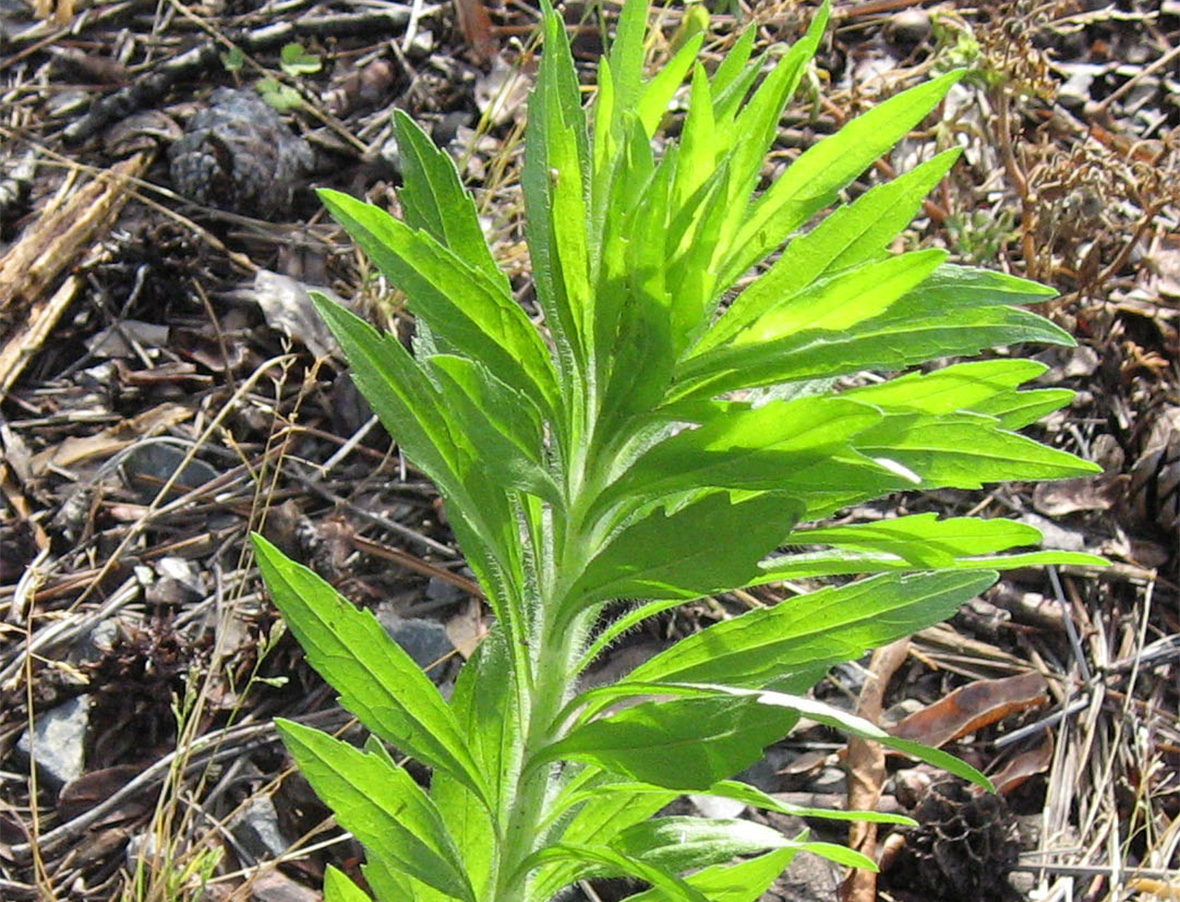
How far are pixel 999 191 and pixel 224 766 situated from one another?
9.05ft

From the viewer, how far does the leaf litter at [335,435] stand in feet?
8.73

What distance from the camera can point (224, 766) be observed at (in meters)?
2.69

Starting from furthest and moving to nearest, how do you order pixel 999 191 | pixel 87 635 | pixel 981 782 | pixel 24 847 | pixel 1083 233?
pixel 999 191 → pixel 1083 233 → pixel 87 635 → pixel 24 847 → pixel 981 782

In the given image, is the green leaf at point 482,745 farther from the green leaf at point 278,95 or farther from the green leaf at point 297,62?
the green leaf at point 297,62

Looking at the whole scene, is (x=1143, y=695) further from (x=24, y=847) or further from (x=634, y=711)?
(x=24, y=847)

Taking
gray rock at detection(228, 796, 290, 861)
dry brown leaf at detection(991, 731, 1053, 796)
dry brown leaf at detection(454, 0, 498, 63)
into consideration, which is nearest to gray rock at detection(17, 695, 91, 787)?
gray rock at detection(228, 796, 290, 861)

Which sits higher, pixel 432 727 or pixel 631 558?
pixel 631 558

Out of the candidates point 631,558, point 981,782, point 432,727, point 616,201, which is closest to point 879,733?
point 981,782

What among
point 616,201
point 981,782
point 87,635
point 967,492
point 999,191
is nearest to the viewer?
point 616,201

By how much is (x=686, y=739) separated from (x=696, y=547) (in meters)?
0.23

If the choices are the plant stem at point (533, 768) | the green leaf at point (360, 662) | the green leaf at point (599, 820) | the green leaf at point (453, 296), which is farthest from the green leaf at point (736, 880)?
the green leaf at point (453, 296)

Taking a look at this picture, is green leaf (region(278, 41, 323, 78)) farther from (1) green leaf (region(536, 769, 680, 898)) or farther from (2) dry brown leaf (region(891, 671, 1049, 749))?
(1) green leaf (region(536, 769, 680, 898))

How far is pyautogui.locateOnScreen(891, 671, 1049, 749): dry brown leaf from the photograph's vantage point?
9.35ft

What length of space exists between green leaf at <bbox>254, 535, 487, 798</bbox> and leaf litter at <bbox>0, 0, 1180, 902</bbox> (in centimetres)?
72
